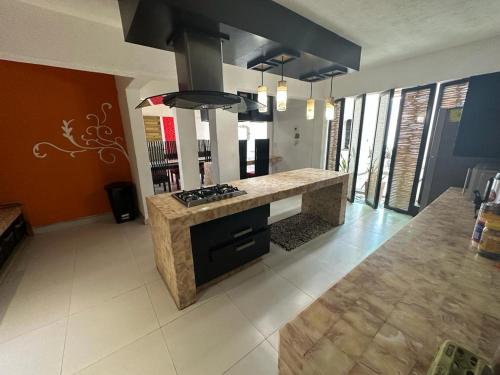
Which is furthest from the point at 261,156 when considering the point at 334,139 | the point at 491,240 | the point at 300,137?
the point at 491,240

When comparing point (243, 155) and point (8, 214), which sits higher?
point (243, 155)

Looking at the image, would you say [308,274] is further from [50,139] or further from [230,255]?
[50,139]

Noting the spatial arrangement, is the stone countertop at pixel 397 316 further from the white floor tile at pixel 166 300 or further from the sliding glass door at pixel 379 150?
the sliding glass door at pixel 379 150

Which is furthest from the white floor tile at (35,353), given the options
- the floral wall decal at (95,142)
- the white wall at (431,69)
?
the white wall at (431,69)

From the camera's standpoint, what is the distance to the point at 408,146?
354 centimetres

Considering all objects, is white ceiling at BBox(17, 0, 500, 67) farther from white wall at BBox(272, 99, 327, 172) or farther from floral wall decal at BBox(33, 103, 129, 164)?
white wall at BBox(272, 99, 327, 172)

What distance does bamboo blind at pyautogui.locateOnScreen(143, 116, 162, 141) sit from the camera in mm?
6152

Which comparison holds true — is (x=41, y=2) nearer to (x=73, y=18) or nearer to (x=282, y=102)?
(x=73, y=18)

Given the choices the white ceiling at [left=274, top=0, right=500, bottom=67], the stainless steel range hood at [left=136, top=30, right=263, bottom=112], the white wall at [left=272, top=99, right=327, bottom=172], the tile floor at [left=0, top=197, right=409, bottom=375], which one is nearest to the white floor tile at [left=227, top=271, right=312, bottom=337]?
the tile floor at [left=0, top=197, right=409, bottom=375]

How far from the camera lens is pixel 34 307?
1.81 meters

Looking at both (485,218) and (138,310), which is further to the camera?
(138,310)

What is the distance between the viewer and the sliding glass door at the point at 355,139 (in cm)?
397

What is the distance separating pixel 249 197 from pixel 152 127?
558 centimetres

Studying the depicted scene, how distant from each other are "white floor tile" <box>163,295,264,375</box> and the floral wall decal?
10.4 feet
